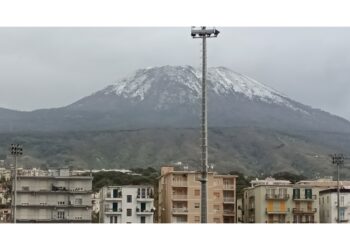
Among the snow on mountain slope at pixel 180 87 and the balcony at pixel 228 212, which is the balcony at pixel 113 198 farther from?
the snow on mountain slope at pixel 180 87

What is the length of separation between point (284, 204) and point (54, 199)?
22.5ft

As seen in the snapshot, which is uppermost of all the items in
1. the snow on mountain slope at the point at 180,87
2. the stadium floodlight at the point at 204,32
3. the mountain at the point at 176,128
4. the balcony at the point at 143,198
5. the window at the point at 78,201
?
the snow on mountain slope at the point at 180,87

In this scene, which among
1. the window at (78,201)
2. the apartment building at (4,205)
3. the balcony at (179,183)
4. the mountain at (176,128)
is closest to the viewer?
the balcony at (179,183)

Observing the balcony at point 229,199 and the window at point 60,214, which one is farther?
the balcony at point 229,199

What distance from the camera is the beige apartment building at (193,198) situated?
23.1 metres

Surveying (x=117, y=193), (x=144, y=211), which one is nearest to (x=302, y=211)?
(x=144, y=211)

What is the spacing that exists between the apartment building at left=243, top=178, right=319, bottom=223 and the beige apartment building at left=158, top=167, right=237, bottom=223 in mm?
830

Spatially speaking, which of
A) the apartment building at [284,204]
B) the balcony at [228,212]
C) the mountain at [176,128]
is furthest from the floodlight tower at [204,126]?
the mountain at [176,128]

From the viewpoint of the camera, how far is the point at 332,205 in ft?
80.4

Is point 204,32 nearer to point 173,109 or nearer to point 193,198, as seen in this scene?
point 193,198

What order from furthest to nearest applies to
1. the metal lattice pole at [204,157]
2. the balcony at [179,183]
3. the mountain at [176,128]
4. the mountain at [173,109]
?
1. the mountain at [173,109]
2. the mountain at [176,128]
3. the balcony at [179,183]
4. the metal lattice pole at [204,157]

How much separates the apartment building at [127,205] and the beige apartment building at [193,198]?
28.8 inches

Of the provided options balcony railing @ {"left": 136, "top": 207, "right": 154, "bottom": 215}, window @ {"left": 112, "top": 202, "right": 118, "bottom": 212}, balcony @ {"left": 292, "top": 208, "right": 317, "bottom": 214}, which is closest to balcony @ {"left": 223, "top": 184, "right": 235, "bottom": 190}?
balcony @ {"left": 292, "top": 208, "right": 317, "bottom": 214}

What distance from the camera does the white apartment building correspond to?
78.0 ft
